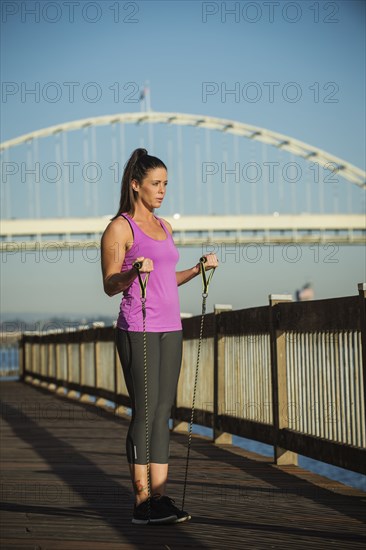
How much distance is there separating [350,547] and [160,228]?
1.70 meters

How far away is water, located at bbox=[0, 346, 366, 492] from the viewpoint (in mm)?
19078

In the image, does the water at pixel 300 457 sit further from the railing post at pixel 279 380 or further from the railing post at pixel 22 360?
the railing post at pixel 279 380

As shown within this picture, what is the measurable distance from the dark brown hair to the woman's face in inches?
0.8

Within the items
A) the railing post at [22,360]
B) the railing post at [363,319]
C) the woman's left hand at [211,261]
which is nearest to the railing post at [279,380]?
the railing post at [363,319]

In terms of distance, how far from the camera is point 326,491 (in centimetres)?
645

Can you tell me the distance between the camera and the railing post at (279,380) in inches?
302

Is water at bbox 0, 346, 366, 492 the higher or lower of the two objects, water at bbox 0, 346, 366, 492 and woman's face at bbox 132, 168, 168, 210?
the lower

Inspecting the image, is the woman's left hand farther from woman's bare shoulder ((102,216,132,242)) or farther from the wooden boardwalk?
the wooden boardwalk

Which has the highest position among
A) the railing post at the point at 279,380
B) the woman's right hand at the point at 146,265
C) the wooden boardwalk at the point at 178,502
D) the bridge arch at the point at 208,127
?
the bridge arch at the point at 208,127

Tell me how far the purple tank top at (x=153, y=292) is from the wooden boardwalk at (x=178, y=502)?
893 mm

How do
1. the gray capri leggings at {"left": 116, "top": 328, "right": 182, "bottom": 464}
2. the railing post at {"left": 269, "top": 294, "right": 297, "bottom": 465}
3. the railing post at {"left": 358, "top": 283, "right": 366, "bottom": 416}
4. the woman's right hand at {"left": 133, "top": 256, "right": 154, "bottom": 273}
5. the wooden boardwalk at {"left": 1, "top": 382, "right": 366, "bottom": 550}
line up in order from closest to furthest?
the wooden boardwalk at {"left": 1, "top": 382, "right": 366, "bottom": 550} < the woman's right hand at {"left": 133, "top": 256, "right": 154, "bottom": 273} < the gray capri leggings at {"left": 116, "top": 328, "right": 182, "bottom": 464} < the railing post at {"left": 358, "top": 283, "right": 366, "bottom": 416} < the railing post at {"left": 269, "top": 294, "right": 297, "bottom": 465}

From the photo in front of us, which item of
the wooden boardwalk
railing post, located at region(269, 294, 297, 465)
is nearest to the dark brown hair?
the wooden boardwalk

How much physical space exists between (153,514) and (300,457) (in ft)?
56.0

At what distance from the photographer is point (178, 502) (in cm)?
591
